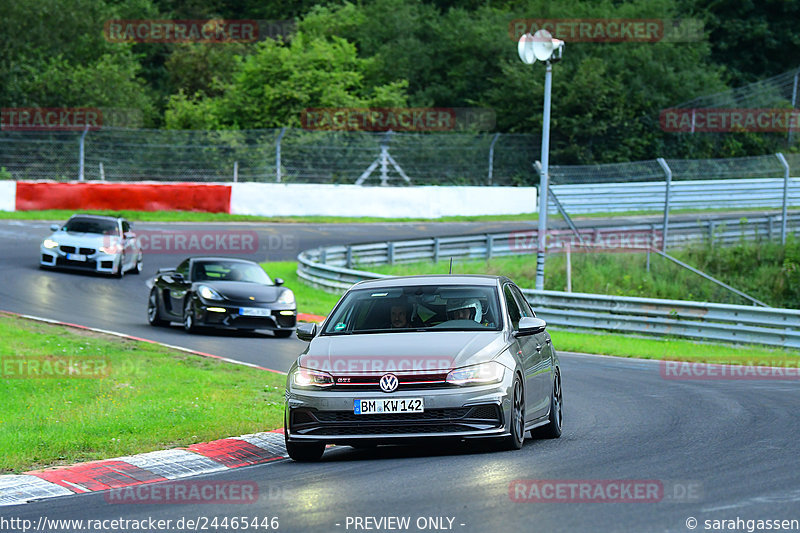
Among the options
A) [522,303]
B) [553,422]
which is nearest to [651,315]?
[522,303]

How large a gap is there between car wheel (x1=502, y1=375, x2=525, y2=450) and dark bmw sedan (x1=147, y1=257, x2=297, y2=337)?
10829 millimetres

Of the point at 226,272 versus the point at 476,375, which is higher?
the point at 476,375

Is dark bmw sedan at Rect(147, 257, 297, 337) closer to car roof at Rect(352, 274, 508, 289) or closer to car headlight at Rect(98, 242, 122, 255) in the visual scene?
car headlight at Rect(98, 242, 122, 255)

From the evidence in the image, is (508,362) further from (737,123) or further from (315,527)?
(737,123)

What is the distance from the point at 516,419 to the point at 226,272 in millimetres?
12383

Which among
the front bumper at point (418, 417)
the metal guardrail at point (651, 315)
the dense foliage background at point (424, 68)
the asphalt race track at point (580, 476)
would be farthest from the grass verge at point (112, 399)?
the dense foliage background at point (424, 68)

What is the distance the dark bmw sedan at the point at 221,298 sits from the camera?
2017 centimetres

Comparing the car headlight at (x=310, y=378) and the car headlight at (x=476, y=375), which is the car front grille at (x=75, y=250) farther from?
the car headlight at (x=476, y=375)

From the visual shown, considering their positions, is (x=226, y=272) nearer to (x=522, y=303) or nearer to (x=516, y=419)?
(x=522, y=303)

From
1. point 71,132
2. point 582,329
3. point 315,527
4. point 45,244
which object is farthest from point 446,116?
point 315,527

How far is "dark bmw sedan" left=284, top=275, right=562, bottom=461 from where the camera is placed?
9266 millimetres

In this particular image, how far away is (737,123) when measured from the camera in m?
55.0

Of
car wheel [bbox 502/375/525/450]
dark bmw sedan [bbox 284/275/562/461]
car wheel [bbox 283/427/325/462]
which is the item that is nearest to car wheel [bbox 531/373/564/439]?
dark bmw sedan [bbox 284/275/562/461]

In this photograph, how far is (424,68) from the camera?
64125mm
